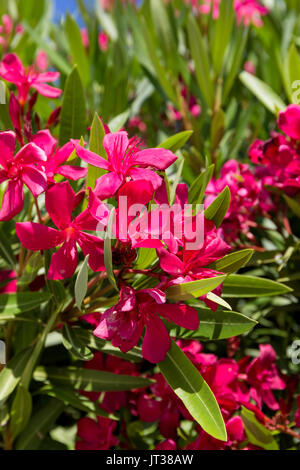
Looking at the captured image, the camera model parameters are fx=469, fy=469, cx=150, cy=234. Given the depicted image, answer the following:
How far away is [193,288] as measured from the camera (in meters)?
0.74

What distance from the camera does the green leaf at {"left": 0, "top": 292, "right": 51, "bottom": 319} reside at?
3.34ft

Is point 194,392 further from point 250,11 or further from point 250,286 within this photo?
point 250,11

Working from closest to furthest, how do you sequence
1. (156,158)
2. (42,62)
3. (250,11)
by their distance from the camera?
(156,158) < (250,11) < (42,62)

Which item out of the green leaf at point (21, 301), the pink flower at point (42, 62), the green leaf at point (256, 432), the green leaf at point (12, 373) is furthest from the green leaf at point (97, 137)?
the pink flower at point (42, 62)

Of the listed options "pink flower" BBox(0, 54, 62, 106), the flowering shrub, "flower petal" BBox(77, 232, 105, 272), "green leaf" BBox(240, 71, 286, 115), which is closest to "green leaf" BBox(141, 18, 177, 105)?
the flowering shrub

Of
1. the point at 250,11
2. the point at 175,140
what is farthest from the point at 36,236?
the point at 250,11

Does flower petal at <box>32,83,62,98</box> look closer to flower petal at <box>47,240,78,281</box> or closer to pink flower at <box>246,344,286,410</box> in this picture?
flower petal at <box>47,240,78,281</box>

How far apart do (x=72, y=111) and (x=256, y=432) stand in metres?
A: 0.89

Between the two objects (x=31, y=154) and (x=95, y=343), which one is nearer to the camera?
(x=31, y=154)

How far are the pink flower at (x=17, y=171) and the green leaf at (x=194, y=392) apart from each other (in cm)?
40

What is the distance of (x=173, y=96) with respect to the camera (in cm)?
169

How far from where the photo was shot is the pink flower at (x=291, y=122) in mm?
1050
